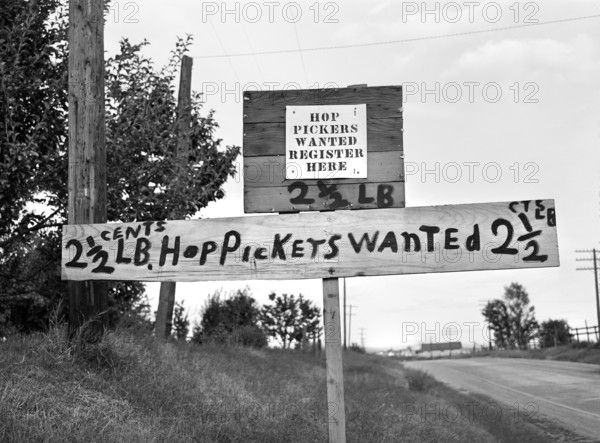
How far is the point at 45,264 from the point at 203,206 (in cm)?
343

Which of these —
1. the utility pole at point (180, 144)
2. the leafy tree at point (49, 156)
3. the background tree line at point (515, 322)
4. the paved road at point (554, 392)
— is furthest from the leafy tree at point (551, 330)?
the leafy tree at point (49, 156)

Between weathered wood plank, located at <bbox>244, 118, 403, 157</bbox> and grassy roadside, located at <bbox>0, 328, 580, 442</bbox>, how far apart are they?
2.25m

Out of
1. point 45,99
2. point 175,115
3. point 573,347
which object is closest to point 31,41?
point 45,99

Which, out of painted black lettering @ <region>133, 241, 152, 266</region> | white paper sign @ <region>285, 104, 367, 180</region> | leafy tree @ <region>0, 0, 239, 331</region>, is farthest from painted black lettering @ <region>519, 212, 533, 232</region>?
leafy tree @ <region>0, 0, 239, 331</region>

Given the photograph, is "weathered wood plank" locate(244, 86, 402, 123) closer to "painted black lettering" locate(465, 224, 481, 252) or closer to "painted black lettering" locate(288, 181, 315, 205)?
"painted black lettering" locate(288, 181, 315, 205)

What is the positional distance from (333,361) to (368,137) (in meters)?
1.68

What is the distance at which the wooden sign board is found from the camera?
5.09 m

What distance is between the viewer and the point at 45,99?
359 inches

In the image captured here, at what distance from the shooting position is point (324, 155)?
5070 millimetres

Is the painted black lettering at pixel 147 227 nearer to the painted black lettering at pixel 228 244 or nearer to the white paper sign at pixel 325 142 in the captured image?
the painted black lettering at pixel 228 244

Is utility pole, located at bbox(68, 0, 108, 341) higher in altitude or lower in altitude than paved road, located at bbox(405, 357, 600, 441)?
higher

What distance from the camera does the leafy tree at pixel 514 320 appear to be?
338ft

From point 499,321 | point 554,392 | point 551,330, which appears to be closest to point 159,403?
point 554,392

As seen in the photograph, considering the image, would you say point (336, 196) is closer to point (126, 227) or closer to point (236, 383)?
point (126, 227)
